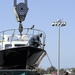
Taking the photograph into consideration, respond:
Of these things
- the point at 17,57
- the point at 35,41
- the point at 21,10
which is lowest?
the point at 17,57

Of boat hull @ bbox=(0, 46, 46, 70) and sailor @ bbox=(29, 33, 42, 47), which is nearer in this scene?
boat hull @ bbox=(0, 46, 46, 70)

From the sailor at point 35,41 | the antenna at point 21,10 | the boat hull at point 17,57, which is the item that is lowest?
the boat hull at point 17,57

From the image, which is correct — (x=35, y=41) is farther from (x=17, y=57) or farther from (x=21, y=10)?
(x=21, y=10)

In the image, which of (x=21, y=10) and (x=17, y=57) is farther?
(x=17, y=57)

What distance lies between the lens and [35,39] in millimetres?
26391

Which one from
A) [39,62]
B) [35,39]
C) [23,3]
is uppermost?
[23,3]

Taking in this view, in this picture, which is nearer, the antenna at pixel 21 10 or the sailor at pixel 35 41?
the antenna at pixel 21 10

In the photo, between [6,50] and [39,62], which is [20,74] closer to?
[6,50]

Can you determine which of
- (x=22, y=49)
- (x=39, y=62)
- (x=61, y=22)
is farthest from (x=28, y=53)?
(x=61, y=22)

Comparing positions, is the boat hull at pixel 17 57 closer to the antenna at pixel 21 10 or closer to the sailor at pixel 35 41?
the sailor at pixel 35 41

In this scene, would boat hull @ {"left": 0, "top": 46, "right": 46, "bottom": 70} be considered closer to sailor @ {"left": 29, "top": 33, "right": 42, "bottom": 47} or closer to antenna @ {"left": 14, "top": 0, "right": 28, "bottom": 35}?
sailor @ {"left": 29, "top": 33, "right": 42, "bottom": 47}

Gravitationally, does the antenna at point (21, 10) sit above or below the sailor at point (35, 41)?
above

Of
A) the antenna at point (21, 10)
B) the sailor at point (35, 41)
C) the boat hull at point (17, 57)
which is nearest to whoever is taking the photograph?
the antenna at point (21, 10)

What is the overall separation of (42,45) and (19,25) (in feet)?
7.87
